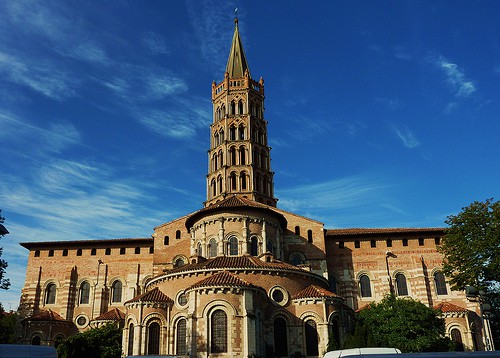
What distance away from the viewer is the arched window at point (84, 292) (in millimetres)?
50469

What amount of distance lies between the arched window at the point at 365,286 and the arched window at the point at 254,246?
572 inches

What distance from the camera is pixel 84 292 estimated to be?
167ft

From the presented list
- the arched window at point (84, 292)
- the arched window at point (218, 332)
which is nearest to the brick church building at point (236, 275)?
the arched window at point (218, 332)

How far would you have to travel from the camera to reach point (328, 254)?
167 feet

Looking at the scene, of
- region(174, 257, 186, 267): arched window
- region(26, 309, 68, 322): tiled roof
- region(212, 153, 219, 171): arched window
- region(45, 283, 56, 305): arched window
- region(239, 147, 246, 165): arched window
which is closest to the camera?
region(26, 309, 68, 322): tiled roof

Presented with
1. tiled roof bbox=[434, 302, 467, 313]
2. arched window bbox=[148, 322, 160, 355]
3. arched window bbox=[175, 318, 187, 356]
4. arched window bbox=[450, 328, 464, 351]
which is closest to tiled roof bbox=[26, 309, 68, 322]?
arched window bbox=[148, 322, 160, 355]

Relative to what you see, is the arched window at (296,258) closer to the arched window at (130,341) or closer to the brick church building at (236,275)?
the brick church building at (236,275)

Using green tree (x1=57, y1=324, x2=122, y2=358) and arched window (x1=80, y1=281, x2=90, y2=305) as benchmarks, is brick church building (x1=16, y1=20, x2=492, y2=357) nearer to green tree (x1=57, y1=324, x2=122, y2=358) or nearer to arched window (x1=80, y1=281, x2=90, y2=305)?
arched window (x1=80, y1=281, x2=90, y2=305)

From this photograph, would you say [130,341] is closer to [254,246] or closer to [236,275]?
[236,275]

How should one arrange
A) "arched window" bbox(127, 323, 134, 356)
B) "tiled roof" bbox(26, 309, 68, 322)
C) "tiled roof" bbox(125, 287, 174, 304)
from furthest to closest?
"tiled roof" bbox(26, 309, 68, 322) < "tiled roof" bbox(125, 287, 174, 304) < "arched window" bbox(127, 323, 134, 356)

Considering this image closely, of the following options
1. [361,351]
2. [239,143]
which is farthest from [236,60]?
[361,351]

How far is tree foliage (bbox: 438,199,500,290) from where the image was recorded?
113 ft

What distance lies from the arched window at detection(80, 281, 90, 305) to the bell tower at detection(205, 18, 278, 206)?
17.5 m

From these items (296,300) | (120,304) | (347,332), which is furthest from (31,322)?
(347,332)
